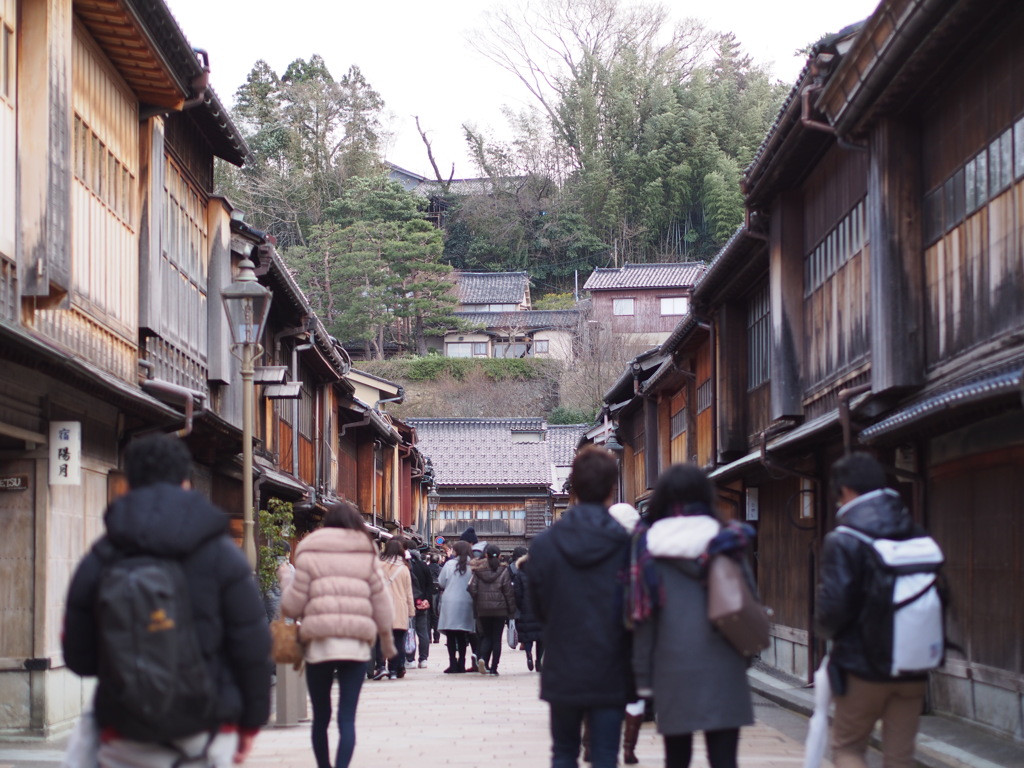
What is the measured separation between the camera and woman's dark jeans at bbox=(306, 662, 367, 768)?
27.4 feet

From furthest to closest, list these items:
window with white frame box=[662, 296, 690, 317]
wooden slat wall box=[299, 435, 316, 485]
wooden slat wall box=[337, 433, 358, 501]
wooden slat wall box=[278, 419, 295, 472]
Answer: window with white frame box=[662, 296, 690, 317] → wooden slat wall box=[337, 433, 358, 501] → wooden slat wall box=[299, 435, 316, 485] → wooden slat wall box=[278, 419, 295, 472]

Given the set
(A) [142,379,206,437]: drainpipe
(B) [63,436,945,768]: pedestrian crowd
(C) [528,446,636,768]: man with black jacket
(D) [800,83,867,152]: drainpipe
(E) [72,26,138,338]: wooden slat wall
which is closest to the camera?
(B) [63,436,945,768]: pedestrian crowd

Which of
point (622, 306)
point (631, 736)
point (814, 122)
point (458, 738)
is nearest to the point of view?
point (631, 736)

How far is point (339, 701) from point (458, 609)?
37.2 feet

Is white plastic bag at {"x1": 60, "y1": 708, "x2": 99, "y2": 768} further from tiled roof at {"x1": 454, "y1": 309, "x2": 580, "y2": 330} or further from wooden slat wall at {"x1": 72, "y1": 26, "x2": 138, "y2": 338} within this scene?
tiled roof at {"x1": 454, "y1": 309, "x2": 580, "y2": 330}

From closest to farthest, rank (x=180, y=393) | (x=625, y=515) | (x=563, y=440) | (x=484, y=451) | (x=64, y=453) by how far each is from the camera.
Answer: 1. (x=625, y=515)
2. (x=64, y=453)
3. (x=180, y=393)
4. (x=484, y=451)
5. (x=563, y=440)

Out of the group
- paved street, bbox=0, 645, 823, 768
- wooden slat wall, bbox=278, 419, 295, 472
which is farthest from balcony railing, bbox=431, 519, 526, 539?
paved street, bbox=0, 645, 823, 768

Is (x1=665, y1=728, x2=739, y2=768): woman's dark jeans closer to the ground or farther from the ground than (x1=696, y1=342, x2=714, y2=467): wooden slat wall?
closer to the ground

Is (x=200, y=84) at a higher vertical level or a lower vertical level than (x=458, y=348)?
lower

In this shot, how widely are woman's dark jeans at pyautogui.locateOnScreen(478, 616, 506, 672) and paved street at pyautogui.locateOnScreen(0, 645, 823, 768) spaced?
2.42m

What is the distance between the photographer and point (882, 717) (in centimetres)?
648

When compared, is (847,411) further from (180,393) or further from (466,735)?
(180,393)

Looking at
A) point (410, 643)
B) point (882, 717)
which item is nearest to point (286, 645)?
point (882, 717)

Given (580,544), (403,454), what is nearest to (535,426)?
(403,454)
